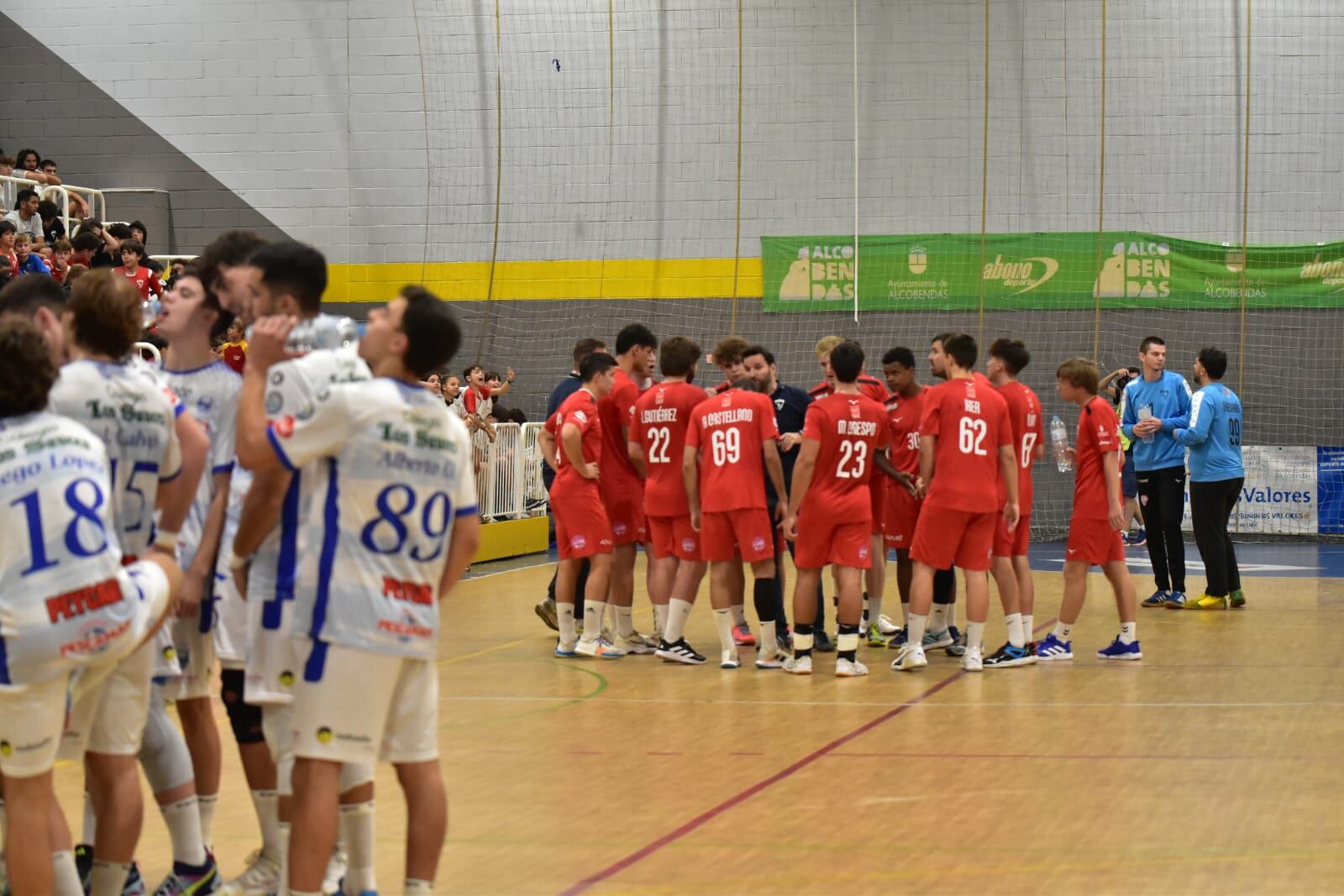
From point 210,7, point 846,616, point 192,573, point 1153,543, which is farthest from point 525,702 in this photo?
point 210,7

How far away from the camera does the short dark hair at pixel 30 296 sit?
4.42 meters

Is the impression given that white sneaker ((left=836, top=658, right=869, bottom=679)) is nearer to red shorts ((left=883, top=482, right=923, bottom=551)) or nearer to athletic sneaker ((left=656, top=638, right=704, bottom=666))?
athletic sneaker ((left=656, top=638, right=704, bottom=666))

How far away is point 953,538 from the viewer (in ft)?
28.9

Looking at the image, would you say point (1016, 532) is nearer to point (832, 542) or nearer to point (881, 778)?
point (832, 542)

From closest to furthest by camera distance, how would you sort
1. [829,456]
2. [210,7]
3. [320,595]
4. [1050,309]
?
[320,595] < [829,456] < [1050,309] < [210,7]

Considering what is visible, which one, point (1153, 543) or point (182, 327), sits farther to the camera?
point (1153, 543)

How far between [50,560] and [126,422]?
2.39 ft

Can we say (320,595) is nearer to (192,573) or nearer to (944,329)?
(192,573)

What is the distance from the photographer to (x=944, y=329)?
61.8 feet

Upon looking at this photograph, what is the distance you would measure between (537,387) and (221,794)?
13.9m

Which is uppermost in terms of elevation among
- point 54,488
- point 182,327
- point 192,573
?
point 182,327

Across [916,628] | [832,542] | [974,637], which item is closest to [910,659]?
A: [916,628]

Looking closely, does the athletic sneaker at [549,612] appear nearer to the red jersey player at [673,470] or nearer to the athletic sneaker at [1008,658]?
the red jersey player at [673,470]

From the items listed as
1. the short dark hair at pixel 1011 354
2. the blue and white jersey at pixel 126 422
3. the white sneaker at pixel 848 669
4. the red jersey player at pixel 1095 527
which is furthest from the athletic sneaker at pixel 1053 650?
the blue and white jersey at pixel 126 422
